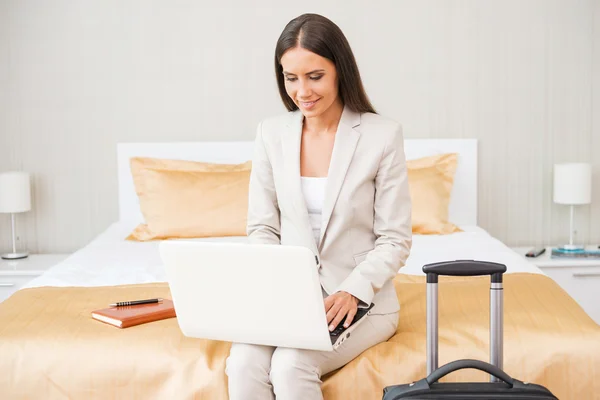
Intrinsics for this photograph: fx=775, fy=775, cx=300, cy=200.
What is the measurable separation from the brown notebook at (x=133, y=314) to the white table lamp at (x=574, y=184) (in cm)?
228

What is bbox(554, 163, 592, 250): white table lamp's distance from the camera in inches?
147

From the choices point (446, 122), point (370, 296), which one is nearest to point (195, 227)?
point (446, 122)

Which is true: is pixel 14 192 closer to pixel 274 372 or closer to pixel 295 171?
pixel 295 171

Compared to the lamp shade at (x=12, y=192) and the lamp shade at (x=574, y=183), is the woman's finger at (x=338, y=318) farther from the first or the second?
the lamp shade at (x=12, y=192)

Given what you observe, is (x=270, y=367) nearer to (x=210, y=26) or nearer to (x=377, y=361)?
(x=377, y=361)

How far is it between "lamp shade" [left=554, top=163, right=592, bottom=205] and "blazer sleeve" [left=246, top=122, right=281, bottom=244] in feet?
6.81

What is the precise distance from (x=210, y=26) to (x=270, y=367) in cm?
250

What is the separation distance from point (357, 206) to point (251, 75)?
6.64 ft

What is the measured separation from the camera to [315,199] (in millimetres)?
2080

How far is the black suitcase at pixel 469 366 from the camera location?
146cm

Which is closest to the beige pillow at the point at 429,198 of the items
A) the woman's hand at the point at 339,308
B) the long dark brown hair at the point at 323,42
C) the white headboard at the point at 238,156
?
the white headboard at the point at 238,156

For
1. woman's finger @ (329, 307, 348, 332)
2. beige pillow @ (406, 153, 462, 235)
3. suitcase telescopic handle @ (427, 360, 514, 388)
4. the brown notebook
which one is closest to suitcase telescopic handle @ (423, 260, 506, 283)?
suitcase telescopic handle @ (427, 360, 514, 388)

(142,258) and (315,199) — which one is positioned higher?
(315,199)

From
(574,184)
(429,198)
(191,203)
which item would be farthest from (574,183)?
(191,203)
